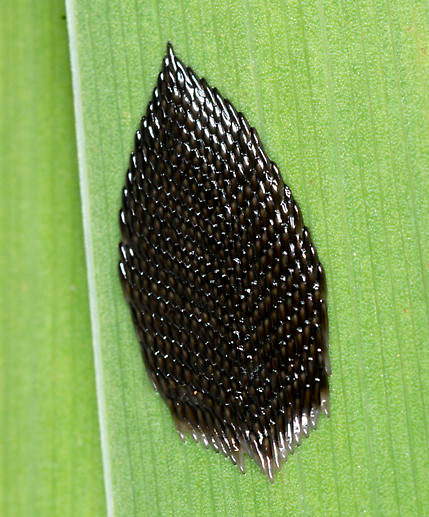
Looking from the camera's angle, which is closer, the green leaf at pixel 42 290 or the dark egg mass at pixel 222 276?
the dark egg mass at pixel 222 276

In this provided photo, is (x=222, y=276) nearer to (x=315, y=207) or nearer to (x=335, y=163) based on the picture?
(x=315, y=207)

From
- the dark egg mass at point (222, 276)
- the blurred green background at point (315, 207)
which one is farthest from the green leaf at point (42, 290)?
the dark egg mass at point (222, 276)

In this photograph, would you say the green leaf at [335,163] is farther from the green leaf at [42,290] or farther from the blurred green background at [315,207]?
the green leaf at [42,290]

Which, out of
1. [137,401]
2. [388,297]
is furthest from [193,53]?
[137,401]

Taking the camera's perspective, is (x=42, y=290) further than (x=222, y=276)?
Yes

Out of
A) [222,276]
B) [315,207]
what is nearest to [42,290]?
[222,276]
